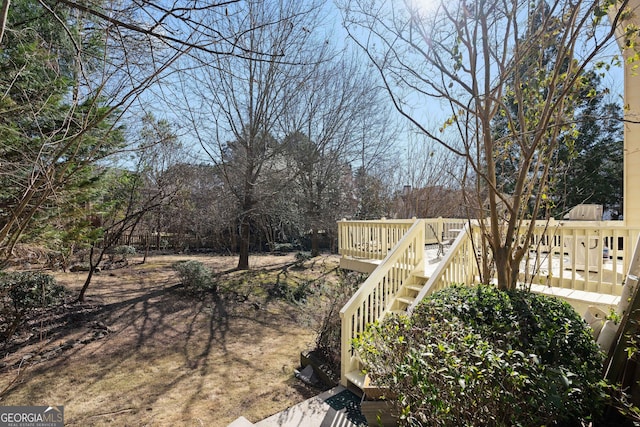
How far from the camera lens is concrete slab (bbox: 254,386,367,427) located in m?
2.98

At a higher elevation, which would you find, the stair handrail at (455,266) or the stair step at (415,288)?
the stair handrail at (455,266)

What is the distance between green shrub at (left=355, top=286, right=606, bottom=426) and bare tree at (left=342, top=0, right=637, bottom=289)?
29.7 inches

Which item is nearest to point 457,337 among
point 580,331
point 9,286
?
point 580,331

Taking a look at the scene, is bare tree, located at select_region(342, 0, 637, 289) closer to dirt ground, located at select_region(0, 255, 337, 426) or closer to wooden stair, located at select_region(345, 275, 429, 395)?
wooden stair, located at select_region(345, 275, 429, 395)

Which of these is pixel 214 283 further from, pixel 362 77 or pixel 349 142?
pixel 362 77

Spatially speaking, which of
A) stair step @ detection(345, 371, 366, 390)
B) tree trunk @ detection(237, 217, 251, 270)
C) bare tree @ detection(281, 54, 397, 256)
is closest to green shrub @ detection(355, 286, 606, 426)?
stair step @ detection(345, 371, 366, 390)

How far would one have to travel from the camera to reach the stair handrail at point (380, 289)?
3.64 m

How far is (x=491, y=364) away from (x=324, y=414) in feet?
6.97

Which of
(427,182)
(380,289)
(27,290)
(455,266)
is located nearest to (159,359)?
(27,290)

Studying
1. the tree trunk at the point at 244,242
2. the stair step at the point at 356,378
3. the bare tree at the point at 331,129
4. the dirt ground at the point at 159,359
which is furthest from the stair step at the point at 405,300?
the tree trunk at the point at 244,242

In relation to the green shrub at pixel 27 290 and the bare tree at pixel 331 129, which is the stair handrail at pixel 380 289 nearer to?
the green shrub at pixel 27 290

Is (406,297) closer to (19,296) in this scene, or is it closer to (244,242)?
(19,296)

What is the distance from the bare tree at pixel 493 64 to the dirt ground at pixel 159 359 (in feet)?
10.3

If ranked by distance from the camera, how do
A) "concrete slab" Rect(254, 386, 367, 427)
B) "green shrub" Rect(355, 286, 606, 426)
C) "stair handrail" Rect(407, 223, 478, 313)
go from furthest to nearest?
"stair handrail" Rect(407, 223, 478, 313) < "concrete slab" Rect(254, 386, 367, 427) < "green shrub" Rect(355, 286, 606, 426)
